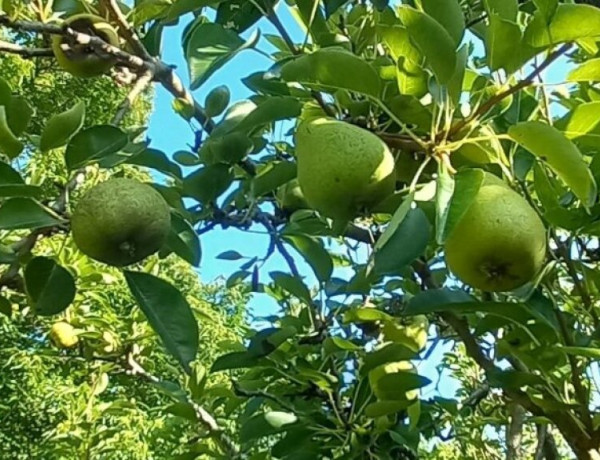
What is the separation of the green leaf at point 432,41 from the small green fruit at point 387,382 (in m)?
0.68

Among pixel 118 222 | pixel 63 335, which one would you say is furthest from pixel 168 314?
pixel 63 335

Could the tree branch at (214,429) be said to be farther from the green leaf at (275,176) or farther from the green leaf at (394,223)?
the green leaf at (394,223)

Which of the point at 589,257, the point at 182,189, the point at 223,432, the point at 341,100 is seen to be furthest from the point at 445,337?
the point at 341,100

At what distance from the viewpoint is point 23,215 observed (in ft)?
3.34

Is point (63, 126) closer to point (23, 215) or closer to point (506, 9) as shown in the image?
point (23, 215)

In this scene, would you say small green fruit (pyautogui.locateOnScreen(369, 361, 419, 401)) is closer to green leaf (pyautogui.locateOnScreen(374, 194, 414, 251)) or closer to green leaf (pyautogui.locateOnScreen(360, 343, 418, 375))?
green leaf (pyautogui.locateOnScreen(360, 343, 418, 375))

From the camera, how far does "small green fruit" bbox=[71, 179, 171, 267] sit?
1044mm

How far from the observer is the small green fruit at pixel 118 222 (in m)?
1.04

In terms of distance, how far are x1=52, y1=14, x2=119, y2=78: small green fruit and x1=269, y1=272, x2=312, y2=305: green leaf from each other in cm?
56

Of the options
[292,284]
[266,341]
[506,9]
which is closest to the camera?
[506,9]

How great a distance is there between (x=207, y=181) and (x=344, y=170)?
446 mm

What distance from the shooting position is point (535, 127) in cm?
92

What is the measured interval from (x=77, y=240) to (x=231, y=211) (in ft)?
1.78

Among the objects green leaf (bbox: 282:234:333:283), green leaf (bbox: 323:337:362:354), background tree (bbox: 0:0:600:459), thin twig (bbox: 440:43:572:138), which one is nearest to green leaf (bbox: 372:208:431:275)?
background tree (bbox: 0:0:600:459)
